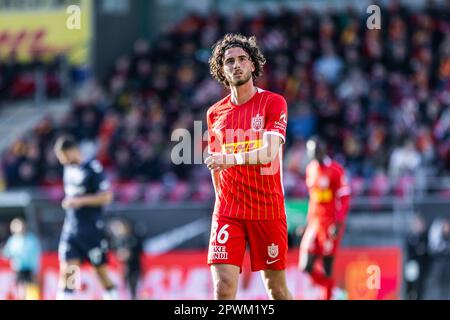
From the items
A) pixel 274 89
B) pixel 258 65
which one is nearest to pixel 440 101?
pixel 274 89

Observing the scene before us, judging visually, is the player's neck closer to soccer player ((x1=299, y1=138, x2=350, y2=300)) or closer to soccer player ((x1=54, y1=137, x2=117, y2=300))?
soccer player ((x1=54, y1=137, x2=117, y2=300))

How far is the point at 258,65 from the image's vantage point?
8.98 meters

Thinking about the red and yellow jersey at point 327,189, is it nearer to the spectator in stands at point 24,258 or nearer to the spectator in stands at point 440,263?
the spectator in stands at point 440,263

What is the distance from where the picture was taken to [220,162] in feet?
26.8

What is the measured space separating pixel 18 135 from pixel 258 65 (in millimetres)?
17294

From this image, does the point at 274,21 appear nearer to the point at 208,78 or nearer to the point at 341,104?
the point at 208,78

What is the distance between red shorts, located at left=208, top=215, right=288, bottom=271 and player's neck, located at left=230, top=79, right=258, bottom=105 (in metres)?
0.91

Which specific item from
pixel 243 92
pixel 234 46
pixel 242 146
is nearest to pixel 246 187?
pixel 242 146

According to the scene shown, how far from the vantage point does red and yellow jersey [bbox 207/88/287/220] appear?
8656 millimetres

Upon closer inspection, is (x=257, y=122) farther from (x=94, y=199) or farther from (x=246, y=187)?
(x=94, y=199)

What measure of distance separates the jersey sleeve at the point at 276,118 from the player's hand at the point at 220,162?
43cm

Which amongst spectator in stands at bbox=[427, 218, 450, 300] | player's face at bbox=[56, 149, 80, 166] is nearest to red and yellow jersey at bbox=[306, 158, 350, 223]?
player's face at bbox=[56, 149, 80, 166]

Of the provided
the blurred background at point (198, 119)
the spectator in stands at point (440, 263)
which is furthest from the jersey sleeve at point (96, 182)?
the spectator in stands at point (440, 263)

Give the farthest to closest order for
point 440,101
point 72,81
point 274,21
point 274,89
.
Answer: point 72,81, point 274,21, point 274,89, point 440,101
